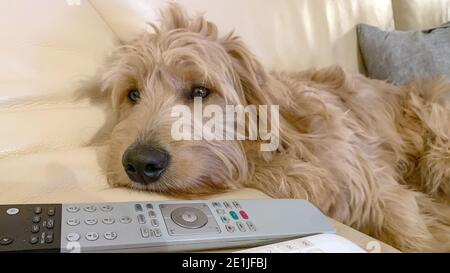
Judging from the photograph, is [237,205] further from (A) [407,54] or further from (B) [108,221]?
(A) [407,54]

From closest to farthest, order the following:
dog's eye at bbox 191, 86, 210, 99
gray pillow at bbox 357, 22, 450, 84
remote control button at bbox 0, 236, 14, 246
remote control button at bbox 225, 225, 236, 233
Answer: remote control button at bbox 0, 236, 14, 246, remote control button at bbox 225, 225, 236, 233, dog's eye at bbox 191, 86, 210, 99, gray pillow at bbox 357, 22, 450, 84

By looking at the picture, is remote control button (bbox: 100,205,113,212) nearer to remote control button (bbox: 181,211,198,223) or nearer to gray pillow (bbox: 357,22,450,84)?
remote control button (bbox: 181,211,198,223)

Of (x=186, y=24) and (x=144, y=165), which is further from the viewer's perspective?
(x=186, y=24)

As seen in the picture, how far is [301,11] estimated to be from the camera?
1.94 m

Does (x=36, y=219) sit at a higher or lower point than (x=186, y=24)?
lower

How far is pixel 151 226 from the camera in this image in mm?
778

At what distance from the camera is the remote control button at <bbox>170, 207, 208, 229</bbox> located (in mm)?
800

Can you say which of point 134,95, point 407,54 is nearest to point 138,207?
point 134,95

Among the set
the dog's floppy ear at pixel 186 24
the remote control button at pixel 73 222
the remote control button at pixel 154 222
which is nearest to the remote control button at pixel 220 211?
the remote control button at pixel 154 222

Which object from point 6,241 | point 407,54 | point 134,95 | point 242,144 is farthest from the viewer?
point 407,54

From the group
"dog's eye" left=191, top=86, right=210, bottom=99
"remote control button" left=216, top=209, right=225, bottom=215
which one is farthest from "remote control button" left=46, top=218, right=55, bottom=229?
"dog's eye" left=191, top=86, right=210, bottom=99

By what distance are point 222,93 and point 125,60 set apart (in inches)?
10.8

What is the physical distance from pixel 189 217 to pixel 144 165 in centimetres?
24
